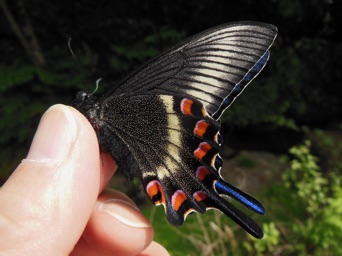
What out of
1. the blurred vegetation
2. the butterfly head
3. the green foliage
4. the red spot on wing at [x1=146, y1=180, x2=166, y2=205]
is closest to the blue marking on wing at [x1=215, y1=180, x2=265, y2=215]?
the red spot on wing at [x1=146, y1=180, x2=166, y2=205]

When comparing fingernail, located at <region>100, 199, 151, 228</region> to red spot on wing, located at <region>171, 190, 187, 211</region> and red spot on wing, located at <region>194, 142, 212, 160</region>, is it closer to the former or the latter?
red spot on wing, located at <region>171, 190, 187, 211</region>

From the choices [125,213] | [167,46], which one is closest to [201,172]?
[125,213]

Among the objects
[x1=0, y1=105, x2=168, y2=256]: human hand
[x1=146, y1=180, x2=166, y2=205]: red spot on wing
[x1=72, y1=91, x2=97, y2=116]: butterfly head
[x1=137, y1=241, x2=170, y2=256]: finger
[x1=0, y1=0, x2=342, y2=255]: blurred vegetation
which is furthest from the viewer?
[x1=0, y1=0, x2=342, y2=255]: blurred vegetation

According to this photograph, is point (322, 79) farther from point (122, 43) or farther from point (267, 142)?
point (122, 43)

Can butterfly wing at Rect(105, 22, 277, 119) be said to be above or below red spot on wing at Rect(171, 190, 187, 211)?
above

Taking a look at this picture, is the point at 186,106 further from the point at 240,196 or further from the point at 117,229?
the point at 117,229

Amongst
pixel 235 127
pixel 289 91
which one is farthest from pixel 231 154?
pixel 289 91
